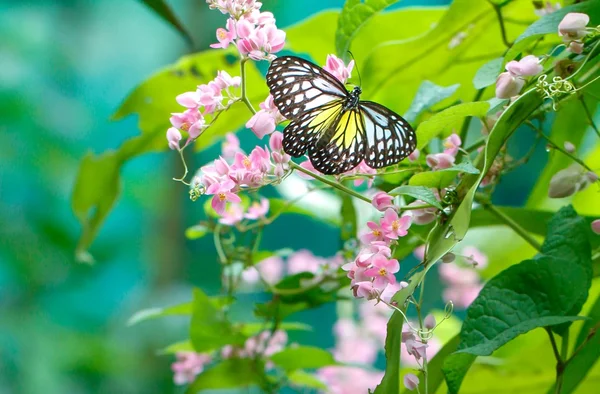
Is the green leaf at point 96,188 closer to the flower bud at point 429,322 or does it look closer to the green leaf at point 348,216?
the green leaf at point 348,216

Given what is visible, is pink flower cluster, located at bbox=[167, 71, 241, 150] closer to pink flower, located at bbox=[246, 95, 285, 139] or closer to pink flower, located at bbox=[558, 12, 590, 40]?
pink flower, located at bbox=[246, 95, 285, 139]

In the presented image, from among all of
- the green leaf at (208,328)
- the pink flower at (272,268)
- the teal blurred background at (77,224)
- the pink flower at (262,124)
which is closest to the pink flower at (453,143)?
the pink flower at (262,124)

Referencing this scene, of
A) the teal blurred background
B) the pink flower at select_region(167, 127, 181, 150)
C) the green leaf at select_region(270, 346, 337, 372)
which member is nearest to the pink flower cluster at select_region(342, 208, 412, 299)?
the pink flower at select_region(167, 127, 181, 150)

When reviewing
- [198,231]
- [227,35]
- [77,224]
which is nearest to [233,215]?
[198,231]

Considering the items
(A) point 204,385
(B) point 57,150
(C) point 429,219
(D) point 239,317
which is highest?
(C) point 429,219

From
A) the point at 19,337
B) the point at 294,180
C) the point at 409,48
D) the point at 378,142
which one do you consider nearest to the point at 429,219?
the point at 378,142

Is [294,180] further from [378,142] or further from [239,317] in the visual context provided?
[239,317]
